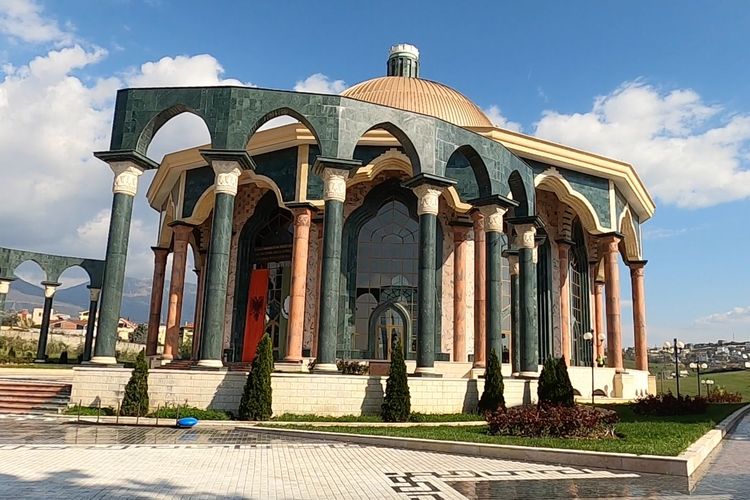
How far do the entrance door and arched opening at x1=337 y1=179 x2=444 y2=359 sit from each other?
4372 mm

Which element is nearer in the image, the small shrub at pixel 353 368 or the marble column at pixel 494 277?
the marble column at pixel 494 277

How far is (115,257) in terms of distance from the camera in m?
15.4

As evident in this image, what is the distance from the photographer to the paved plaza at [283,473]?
6.70 metres

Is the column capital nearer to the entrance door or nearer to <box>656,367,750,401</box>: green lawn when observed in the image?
the entrance door

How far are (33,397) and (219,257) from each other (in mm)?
6250

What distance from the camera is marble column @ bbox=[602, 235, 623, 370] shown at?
83.6 feet

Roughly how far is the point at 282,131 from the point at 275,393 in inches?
443

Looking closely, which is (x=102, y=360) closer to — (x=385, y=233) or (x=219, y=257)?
(x=219, y=257)

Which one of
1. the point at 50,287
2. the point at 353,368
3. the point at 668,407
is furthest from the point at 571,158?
the point at 50,287

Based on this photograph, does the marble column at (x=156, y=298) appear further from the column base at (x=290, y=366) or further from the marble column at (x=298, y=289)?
the column base at (x=290, y=366)

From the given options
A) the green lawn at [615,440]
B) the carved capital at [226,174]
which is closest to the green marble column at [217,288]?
the carved capital at [226,174]

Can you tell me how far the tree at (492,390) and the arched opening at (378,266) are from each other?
25.7ft

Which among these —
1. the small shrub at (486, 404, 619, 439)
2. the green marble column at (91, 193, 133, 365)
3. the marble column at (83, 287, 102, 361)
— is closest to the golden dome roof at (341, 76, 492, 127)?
the green marble column at (91, 193, 133, 365)

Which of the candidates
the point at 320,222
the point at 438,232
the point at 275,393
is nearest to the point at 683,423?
the point at 275,393
